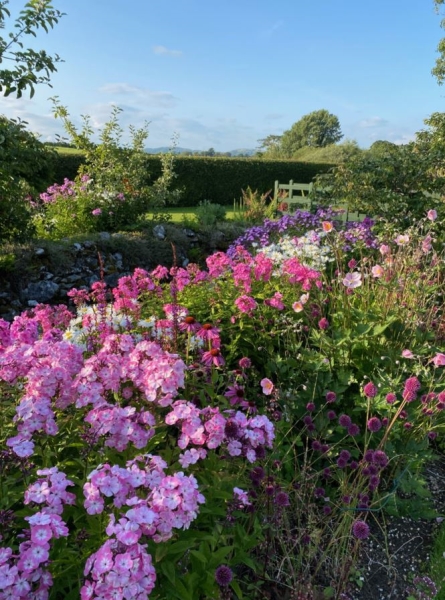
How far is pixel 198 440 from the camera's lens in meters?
1.53

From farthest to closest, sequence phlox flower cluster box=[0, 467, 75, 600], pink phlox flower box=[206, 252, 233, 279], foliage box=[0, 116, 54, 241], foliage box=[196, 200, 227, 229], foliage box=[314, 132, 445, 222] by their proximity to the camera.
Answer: foliage box=[196, 200, 227, 229] < foliage box=[314, 132, 445, 222] < foliage box=[0, 116, 54, 241] < pink phlox flower box=[206, 252, 233, 279] < phlox flower cluster box=[0, 467, 75, 600]

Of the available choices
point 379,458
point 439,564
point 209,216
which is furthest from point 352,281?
point 209,216

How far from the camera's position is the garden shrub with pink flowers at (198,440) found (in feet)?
4.22

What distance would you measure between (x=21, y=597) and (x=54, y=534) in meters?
0.16

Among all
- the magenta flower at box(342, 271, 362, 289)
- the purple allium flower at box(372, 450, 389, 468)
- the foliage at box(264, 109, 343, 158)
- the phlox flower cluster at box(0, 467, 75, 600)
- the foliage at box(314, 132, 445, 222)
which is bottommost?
the purple allium flower at box(372, 450, 389, 468)

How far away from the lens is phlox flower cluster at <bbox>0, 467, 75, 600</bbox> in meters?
1.16

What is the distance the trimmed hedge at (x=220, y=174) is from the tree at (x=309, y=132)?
146 feet

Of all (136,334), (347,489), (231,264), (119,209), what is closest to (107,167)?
(119,209)

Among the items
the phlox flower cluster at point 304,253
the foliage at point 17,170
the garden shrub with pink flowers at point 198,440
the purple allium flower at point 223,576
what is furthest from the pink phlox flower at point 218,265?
the foliage at point 17,170

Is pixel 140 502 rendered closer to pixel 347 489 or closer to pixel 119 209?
pixel 347 489

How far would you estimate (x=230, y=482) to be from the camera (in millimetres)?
1758

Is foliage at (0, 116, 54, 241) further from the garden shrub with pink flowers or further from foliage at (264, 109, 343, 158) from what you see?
foliage at (264, 109, 343, 158)

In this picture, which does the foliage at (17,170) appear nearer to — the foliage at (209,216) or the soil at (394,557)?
the foliage at (209,216)

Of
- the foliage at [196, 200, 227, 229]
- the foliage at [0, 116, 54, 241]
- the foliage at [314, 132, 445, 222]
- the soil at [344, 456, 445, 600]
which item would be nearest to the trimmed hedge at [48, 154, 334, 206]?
the foliage at [196, 200, 227, 229]
